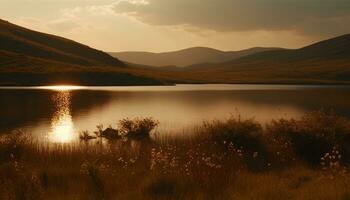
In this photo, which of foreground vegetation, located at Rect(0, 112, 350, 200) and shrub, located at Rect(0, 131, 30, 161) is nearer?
foreground vegetation, located at Rect(0, 112, 350, 200)

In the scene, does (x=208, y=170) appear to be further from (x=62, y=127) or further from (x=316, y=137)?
(x=62, y=127)

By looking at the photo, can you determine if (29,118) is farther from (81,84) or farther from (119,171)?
(81,84)

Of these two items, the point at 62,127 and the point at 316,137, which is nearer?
the point at 316,137

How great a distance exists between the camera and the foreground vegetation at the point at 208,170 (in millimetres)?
11188

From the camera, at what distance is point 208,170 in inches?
492

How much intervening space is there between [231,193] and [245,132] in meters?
9.39

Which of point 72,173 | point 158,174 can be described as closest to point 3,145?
point 72,173

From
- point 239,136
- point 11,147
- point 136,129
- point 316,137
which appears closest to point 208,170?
point 316,137

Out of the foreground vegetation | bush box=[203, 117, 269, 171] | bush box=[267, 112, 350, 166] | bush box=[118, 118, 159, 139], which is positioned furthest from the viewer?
bush box=[118, 118, 159, 139]

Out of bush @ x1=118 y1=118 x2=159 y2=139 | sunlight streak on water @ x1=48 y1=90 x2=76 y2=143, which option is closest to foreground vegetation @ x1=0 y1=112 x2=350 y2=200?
bush @ x1=118 y1=118 x2=159 y2=139

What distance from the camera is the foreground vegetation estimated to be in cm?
1119

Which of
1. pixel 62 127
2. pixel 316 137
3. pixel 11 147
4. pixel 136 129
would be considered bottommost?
pixel 62 127

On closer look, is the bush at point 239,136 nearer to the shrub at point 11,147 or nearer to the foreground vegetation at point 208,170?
the foreground vegetation at point 208,170

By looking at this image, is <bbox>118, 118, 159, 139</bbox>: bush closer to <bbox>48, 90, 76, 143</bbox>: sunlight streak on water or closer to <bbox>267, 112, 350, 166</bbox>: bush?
<bbox>48, 90, 76, 143</bbox>: sunlight streak on water
